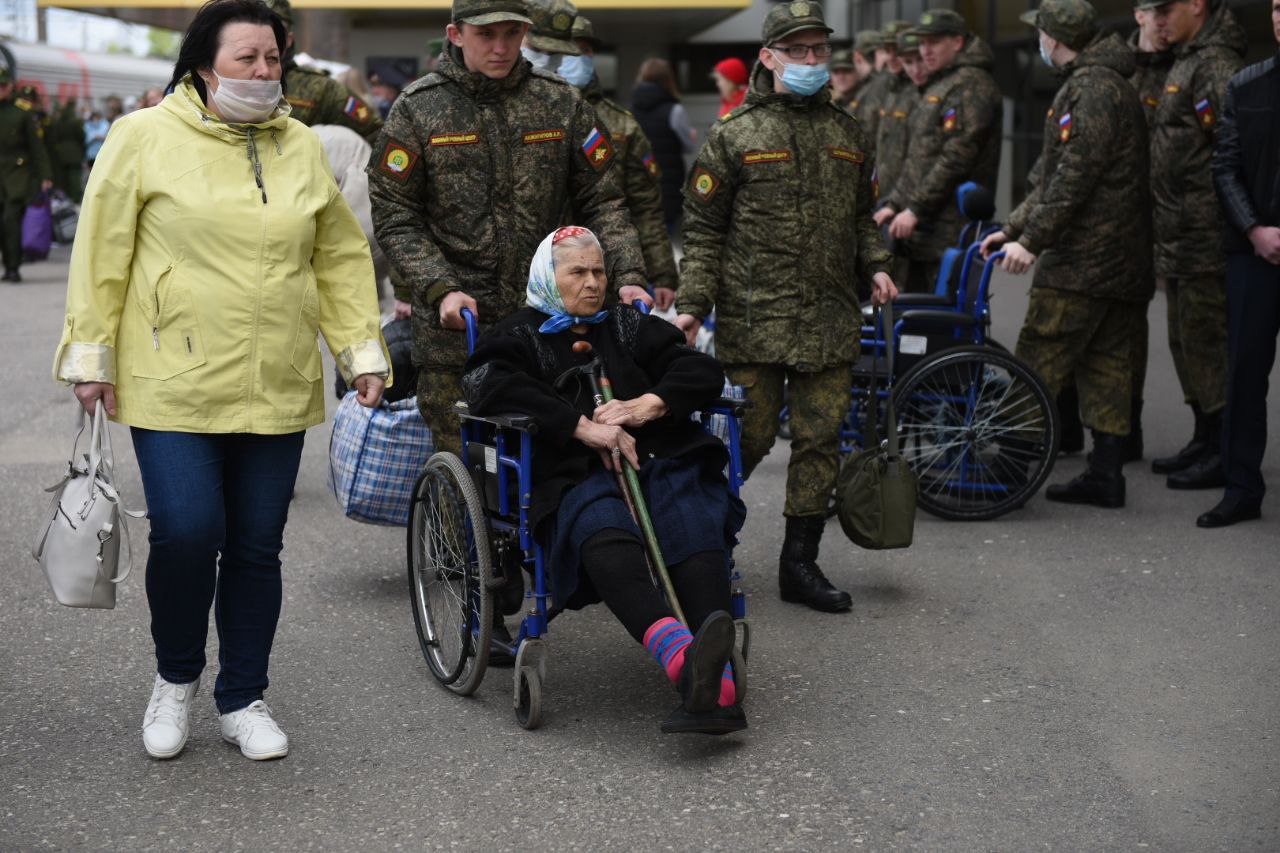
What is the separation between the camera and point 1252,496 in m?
6.72

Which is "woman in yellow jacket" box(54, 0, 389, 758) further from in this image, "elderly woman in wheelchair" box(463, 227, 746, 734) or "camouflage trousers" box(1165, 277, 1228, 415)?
"camouflage trousers" box(1165, 277, 1228, 415)

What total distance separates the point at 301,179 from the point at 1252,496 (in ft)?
14.1

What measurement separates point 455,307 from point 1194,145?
399cm

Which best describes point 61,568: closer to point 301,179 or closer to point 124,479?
point 301,179

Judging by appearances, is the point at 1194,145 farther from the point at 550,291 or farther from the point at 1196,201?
the point at 550,291

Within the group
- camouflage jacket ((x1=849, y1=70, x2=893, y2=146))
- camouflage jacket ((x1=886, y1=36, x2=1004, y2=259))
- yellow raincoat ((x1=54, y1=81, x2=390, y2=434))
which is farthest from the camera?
camouflage jacket ((x1=849, y1=70, x2=893, y2=146))

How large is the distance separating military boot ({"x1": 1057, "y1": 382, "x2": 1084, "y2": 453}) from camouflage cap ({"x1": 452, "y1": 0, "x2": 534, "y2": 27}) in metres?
4.14

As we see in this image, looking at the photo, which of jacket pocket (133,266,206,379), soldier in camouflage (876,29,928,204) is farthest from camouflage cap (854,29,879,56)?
jacket pocket (133,266,206,379)

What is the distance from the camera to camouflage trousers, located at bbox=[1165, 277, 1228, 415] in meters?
7.50

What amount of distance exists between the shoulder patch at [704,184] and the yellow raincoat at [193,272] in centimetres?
182

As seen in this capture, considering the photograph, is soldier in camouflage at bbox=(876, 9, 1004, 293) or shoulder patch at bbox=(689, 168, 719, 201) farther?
soldier in camouflage at bbox=(876, 9, 1004, 293)

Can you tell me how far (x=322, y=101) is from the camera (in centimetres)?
759

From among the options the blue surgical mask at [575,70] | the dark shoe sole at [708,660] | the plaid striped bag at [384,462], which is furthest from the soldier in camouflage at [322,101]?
the dark shoe sole at [708,660]

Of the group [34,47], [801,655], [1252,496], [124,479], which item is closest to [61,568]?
[801,655]
